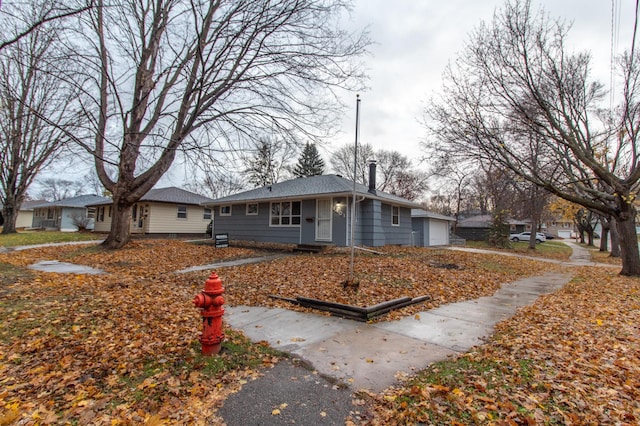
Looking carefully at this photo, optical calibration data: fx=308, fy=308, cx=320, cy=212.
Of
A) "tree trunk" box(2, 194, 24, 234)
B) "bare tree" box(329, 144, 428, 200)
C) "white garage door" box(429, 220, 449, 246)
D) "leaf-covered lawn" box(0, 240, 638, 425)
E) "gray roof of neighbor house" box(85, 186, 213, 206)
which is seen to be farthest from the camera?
"bare tree" box(329, 144, 428, 200)

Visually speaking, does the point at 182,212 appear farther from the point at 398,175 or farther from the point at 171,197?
the point at 398,175

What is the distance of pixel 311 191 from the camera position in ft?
44.8

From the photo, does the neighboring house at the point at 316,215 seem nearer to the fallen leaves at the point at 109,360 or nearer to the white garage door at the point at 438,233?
the white garage door at the point at 438,233

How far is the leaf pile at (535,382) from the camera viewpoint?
2281 mm

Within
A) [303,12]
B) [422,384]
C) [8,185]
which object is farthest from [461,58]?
[8,185]

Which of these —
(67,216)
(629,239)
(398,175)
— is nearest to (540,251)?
(629,239)

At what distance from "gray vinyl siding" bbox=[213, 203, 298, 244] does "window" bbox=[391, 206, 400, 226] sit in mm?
4784

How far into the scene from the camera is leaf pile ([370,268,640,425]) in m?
2.28

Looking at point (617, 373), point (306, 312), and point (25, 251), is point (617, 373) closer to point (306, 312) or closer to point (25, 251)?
point (306, 312)

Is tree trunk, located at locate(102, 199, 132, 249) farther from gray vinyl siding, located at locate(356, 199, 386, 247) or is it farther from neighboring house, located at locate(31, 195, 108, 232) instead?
neighboring house, located at locate(31, 195, 108, 232)

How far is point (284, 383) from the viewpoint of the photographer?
2816 mm

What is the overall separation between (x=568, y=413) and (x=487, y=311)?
11.1ft

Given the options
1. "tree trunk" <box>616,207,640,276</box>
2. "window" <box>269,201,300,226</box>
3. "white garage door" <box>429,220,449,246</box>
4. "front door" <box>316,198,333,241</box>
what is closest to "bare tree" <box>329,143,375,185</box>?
"white garage door" <box>429,220,449,246</box>

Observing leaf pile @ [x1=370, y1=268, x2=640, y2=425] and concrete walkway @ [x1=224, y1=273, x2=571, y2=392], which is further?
concrete walkway @ [x1=224, y1=273, x2=571, y2=392]
